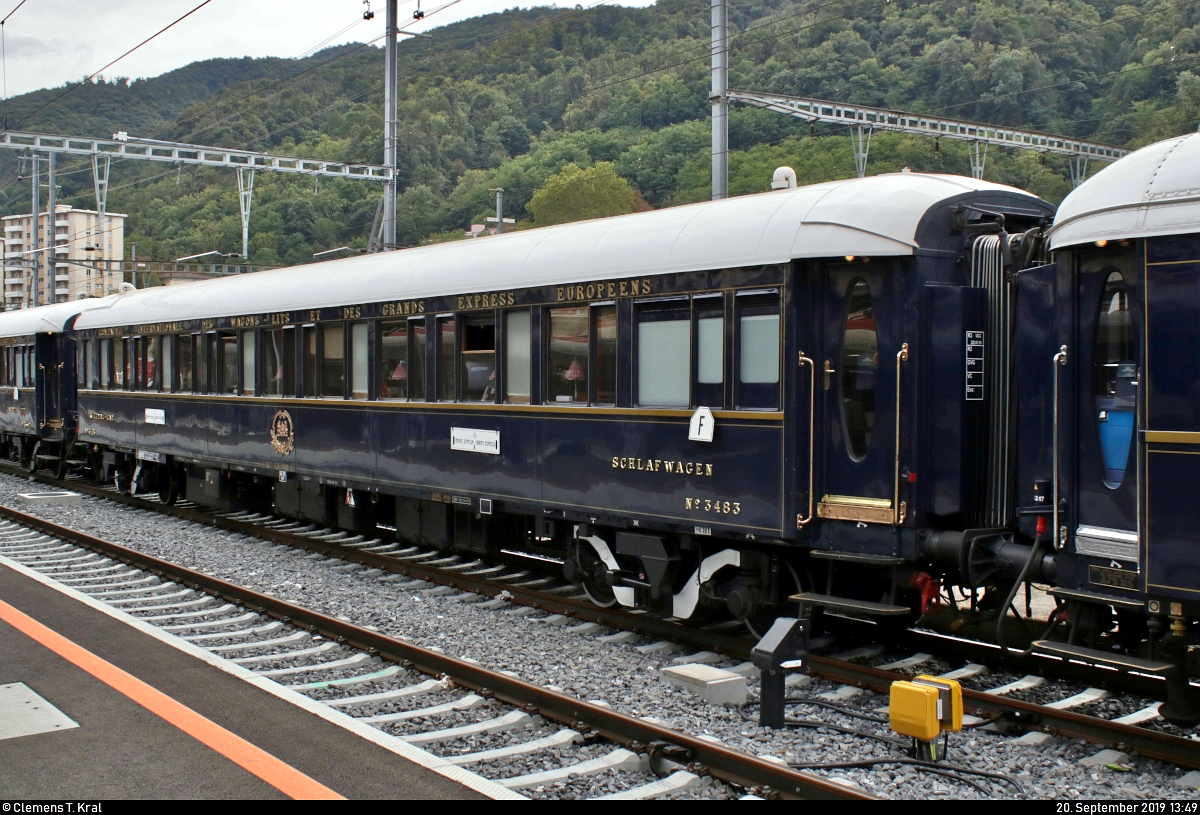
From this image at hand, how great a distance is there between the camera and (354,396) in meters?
12.9

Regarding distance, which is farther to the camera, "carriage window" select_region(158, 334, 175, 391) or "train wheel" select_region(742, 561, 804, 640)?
"carriage window" select_region(158, 334, 175, 391)

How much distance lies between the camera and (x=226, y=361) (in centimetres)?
1590

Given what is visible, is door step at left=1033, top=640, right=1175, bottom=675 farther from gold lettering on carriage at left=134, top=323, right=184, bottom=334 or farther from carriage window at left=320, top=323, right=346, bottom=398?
gold lettering on carriage at left=134, top=323, right=184, bottom=334

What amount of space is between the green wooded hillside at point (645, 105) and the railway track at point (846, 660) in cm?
2213

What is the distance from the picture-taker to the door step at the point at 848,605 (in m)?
7.30

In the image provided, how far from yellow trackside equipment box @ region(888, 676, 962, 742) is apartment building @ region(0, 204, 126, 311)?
1487 inches

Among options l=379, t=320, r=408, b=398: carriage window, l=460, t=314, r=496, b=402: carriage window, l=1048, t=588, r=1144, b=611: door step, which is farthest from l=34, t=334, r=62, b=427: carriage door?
l=1048, t=588, r=1144, b=611: door step

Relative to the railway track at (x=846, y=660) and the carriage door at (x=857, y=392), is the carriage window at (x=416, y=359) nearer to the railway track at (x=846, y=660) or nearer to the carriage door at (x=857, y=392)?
the railway track at (x=846, y=660)

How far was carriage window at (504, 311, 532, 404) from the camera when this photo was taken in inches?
400

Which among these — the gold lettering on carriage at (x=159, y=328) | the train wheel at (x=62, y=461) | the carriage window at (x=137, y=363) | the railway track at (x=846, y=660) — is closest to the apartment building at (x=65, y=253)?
the train wheel at (x=62, y=461)

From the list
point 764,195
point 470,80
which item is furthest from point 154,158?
point 470,80

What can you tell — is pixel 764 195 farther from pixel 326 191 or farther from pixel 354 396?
pixel 326 191

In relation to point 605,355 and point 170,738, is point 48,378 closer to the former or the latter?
point 605,355

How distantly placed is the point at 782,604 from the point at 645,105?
53.3 metres
